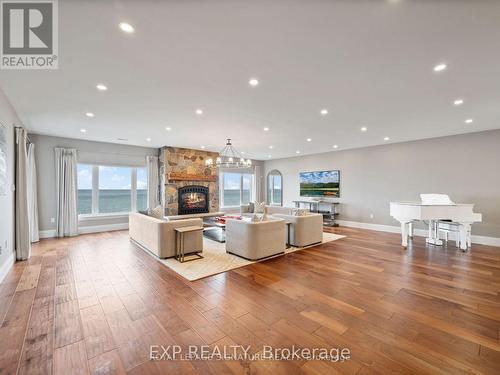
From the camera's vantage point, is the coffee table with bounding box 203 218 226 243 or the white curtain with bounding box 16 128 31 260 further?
the coffee table with bounding box 203 218 226 243

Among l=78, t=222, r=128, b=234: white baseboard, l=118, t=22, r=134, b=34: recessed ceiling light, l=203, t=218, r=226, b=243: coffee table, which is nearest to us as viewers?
l=118, t=22, r=134, b=34: recessed ceiling light

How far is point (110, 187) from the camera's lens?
284 inches

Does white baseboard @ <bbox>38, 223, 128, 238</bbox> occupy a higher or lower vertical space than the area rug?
higher

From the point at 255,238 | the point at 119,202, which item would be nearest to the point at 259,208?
the point at 255,238

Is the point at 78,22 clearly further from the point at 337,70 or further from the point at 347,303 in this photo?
the point at 347,303

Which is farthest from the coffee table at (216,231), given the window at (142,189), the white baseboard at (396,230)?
the white baseboard at (396,230)

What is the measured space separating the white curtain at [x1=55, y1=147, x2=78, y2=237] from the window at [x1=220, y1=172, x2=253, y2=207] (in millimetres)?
5290

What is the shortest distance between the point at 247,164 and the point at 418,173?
5.21 metres

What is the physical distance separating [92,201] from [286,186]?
7593 mm

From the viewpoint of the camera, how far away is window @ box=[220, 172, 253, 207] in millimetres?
10078

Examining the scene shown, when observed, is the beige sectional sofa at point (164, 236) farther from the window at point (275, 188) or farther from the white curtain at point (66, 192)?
the window at point (275, 188)

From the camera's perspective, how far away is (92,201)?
694cm

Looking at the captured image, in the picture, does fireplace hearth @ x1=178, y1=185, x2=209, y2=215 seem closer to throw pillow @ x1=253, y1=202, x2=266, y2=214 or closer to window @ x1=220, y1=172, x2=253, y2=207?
window @ x1=220, y1=172, x2=253, y2=207

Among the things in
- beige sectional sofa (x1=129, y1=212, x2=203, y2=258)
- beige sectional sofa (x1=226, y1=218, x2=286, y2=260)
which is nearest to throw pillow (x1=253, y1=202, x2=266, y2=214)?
beige sectional sofa (x1=226, y1=218, x2=286, y2=260)
